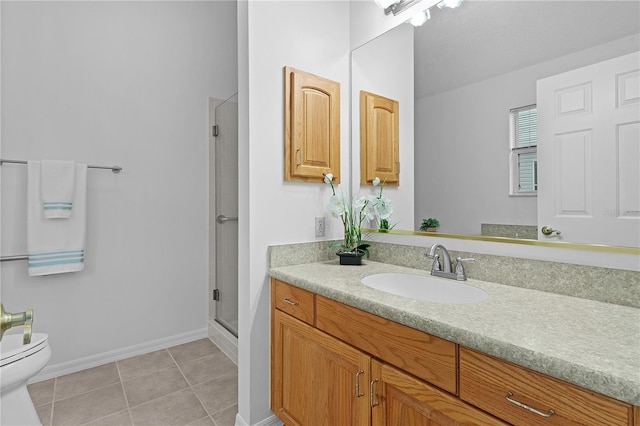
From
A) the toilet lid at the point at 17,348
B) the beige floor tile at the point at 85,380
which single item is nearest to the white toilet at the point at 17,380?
the toilet lid at the point at 17,348

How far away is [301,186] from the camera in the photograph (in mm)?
1714

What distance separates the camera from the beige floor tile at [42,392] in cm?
188

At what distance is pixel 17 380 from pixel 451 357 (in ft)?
5.52

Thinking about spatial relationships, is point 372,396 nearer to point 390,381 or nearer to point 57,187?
point 390,381

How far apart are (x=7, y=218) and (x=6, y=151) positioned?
401mm

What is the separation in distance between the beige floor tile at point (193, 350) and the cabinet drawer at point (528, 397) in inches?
84.5

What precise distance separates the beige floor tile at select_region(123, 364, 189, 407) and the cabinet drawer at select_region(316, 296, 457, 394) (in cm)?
132

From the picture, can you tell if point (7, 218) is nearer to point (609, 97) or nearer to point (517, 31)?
point (517, 31)

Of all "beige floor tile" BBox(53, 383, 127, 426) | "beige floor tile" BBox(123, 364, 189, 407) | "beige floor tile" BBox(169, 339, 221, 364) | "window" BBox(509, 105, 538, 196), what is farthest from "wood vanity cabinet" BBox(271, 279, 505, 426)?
"beige floor tile" BBox(169, 339, 221, 364)

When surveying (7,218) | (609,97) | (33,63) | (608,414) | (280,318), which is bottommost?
(280,318)

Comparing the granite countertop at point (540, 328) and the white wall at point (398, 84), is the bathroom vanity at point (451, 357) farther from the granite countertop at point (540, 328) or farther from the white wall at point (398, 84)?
the white wall at point (398, 84)

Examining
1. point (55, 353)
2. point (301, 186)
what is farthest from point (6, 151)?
point (301, 186)

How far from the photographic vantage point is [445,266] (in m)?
1.38

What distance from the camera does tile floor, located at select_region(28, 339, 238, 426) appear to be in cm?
174
